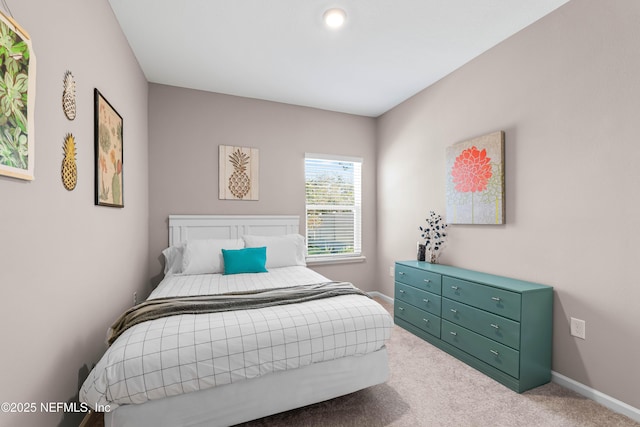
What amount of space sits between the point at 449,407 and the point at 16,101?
275cm

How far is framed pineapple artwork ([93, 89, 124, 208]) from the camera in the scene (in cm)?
190

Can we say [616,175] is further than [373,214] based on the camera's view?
No

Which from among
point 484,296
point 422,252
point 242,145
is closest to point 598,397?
point 484,296

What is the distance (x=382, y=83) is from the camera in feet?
10.8

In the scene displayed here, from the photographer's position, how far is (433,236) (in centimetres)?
329

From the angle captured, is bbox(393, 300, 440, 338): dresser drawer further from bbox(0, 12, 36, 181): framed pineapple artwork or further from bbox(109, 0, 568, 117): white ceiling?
bbox(0, 12, 36, 181): framed pineapple artwork

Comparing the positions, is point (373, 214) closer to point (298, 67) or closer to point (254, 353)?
point (298, 67)

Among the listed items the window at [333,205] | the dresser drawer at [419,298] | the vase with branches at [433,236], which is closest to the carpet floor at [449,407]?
the dresser drawer at [419,298]

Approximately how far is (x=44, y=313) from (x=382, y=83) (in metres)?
3.41

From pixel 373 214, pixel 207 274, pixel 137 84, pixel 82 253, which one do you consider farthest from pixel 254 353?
pixel 373 214

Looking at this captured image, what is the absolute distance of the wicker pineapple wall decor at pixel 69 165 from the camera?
1.51 meters

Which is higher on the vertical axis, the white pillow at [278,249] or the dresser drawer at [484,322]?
the white pillow at [278,249]

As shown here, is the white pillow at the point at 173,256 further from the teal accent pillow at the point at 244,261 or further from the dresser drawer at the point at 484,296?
the dresser drawer at the point at 484,296

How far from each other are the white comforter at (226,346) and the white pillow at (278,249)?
1292 millimetres
